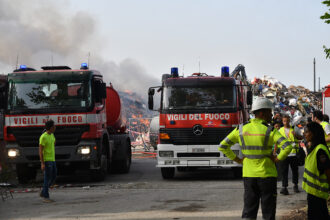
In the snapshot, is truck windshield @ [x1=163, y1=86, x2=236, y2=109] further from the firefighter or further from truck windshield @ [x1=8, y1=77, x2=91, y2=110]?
the firefighter

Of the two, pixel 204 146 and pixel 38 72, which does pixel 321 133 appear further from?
pixel 38 72

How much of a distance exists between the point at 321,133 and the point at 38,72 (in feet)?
34.0

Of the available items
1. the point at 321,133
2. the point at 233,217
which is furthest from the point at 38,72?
the point at 321,133

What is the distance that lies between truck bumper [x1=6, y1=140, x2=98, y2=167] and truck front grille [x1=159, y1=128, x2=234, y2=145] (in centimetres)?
207

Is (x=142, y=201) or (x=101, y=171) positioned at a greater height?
(x=101, y=171)

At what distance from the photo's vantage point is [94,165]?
1562 cm

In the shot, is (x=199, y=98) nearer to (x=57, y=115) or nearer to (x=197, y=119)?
(x=197, y=119)

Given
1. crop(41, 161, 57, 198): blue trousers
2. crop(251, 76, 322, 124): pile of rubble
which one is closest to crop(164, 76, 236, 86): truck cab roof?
crop(41, 161, 57, 198): blue trousers

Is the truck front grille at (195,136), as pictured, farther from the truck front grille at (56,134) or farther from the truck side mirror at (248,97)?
the truck front grille at (56,134)

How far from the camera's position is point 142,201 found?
12.0 m

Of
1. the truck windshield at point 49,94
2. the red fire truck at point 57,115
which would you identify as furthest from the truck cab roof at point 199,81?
the truck windshield at point 49,94

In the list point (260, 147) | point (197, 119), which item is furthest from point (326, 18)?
point (197, 119)

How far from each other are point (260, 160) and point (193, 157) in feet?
29.8

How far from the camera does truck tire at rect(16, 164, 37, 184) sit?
15.8 metres
